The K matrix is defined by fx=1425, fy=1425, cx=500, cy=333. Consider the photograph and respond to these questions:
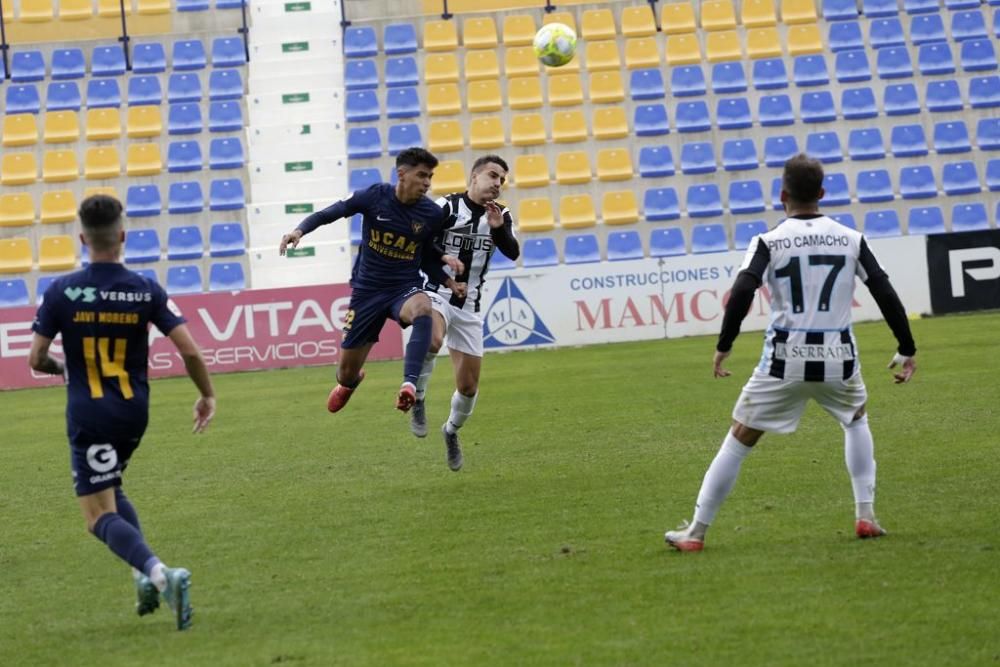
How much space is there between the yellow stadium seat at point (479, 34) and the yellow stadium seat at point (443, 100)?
1163 mm

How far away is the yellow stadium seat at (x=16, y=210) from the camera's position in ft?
83.0

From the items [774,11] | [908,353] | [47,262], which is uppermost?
[774,11]

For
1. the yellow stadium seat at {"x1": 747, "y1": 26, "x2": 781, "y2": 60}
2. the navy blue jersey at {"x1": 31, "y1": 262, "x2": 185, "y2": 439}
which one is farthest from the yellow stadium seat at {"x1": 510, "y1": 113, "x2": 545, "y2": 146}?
the navy blue jersey at {"x1": 31, "y1": 262, "x2": 185, "y2": 439}

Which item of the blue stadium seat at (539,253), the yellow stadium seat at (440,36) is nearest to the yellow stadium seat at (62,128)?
the yellow stadium seat at (440,36)

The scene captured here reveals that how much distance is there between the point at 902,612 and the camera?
5.79 metres

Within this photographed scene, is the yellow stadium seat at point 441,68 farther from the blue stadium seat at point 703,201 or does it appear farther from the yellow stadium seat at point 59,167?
the yellow stadium seat at point 59,167

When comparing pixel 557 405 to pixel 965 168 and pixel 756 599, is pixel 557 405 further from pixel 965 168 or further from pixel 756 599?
pixel 965 168

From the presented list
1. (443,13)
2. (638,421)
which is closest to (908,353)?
(638,421)

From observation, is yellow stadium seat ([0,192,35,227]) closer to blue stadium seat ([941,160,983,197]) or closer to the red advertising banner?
the red advertising banner

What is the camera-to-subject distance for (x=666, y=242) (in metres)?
24.8

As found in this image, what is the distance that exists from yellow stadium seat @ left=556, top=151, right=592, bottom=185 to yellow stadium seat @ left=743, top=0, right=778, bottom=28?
4.65 metres

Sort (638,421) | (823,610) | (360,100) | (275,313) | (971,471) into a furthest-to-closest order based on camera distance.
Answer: (360,100)
(275,313)
(638,421)
(971,471)
(823,610)

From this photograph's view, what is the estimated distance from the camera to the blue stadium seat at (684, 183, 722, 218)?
2527 centimetres

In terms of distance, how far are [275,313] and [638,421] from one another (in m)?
10.2
